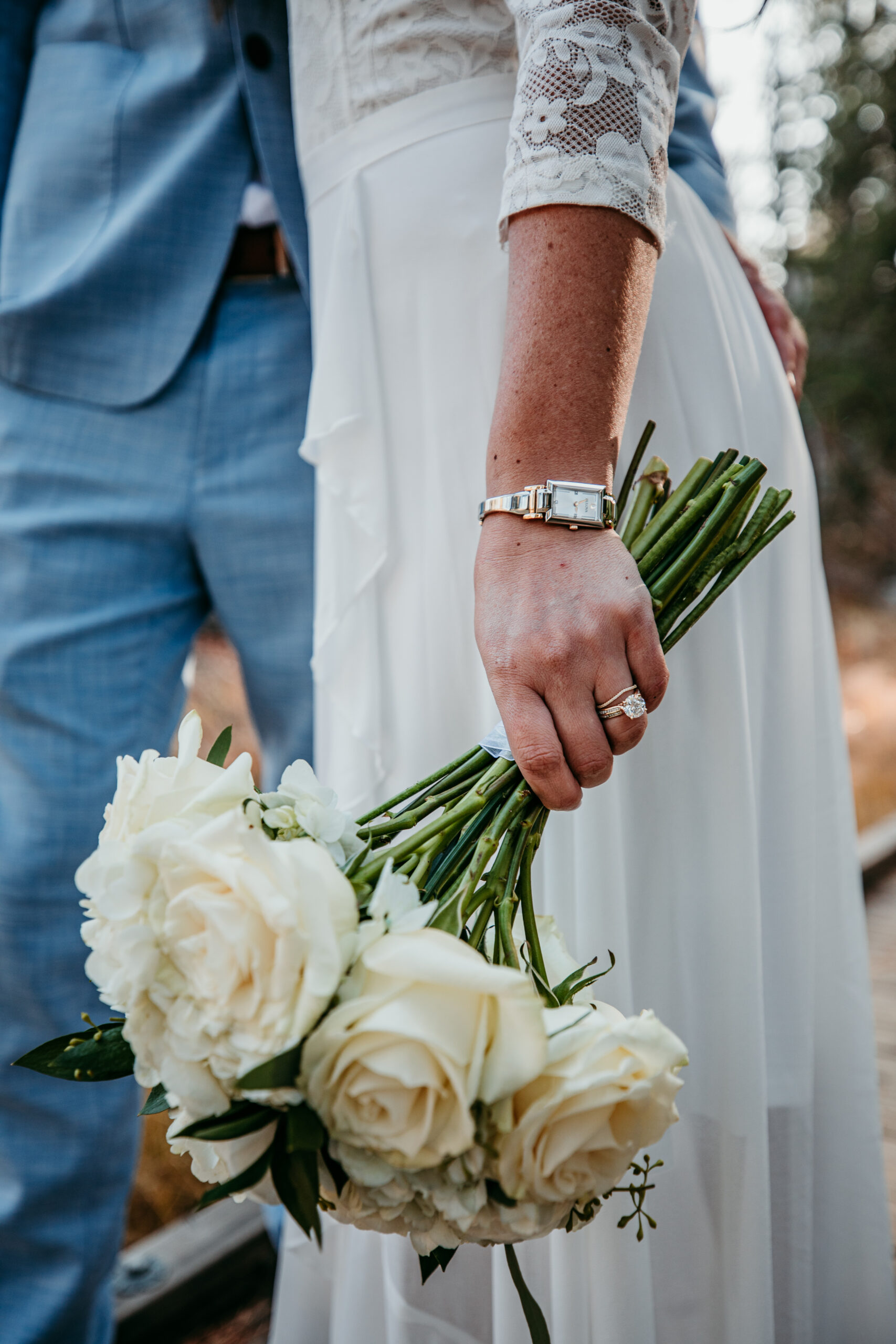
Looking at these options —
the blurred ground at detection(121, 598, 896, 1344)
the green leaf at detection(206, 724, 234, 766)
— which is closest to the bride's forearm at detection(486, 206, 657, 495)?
the green leaf at detection(206, 724, 234, 766)

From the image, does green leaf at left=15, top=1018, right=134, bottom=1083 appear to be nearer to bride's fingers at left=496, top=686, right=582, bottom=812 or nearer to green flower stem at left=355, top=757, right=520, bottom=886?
green flower stem at left=355, top=757, right=520, bottom=886

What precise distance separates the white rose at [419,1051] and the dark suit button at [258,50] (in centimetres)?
124

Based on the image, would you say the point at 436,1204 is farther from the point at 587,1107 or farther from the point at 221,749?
the point at 221,749

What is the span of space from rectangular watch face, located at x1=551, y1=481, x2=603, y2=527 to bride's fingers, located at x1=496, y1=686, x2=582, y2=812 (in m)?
0.16

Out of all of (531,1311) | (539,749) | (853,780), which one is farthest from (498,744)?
(853,780)

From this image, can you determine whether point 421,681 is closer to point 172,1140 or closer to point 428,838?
point 428,838

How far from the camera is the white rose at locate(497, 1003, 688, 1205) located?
55 centimetres

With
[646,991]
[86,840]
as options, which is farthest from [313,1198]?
[86,840]

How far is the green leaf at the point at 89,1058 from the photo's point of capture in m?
0.64

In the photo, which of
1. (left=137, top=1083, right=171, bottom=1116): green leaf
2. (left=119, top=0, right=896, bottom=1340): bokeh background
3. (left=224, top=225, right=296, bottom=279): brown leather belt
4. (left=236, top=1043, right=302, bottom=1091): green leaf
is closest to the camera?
(left=236, top=1043, right=302, bottom=1091): green leaf

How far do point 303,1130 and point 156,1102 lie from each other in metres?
0.16

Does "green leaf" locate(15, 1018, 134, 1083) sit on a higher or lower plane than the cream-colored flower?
lower

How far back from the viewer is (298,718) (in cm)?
143

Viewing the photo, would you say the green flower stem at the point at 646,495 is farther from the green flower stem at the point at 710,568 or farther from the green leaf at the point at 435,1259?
the green leaf at the point at 435,1259
